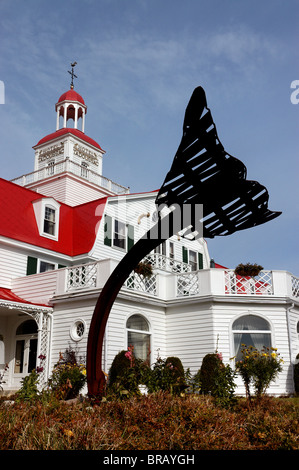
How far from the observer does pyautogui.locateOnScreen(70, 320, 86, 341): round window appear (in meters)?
16.1

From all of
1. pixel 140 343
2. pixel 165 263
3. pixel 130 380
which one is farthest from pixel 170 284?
pixel 130 380

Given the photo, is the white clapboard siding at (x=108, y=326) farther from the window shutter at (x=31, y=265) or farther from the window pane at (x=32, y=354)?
the window shutter at (x=31, y=265)

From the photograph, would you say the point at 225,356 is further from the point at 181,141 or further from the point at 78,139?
the point at 78,139

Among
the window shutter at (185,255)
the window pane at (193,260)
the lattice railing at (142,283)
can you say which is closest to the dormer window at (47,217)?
the lattice railing at (142,283)

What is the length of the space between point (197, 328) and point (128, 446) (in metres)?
11.8

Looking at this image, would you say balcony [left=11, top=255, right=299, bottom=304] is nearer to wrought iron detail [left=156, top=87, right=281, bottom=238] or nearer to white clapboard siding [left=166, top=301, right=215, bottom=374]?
white clapboard siding [left=166, top=301, right=215, bottom=374]

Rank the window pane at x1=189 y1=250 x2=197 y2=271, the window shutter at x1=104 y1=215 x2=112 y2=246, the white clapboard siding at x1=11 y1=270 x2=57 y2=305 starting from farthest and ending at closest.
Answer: the window pane at x1=189 y1=250 x2=197 y2=271 → the window shutter at x1=104 y1=215 x2=112 y2=246 → the white clapboard siding at x1=11 y1=270 x2=57 y2=305

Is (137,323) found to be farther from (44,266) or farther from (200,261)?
(200,261)

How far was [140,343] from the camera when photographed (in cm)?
1705

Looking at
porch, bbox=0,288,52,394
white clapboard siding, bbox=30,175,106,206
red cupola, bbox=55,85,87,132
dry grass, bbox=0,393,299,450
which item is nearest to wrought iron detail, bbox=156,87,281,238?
dry grass, bbox=0,393,299,450

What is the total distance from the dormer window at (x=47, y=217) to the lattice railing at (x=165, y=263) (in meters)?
4.51

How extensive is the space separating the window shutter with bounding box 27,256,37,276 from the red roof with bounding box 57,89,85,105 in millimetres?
17414

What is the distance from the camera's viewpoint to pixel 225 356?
16531 mm

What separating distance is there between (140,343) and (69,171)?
13.6m
